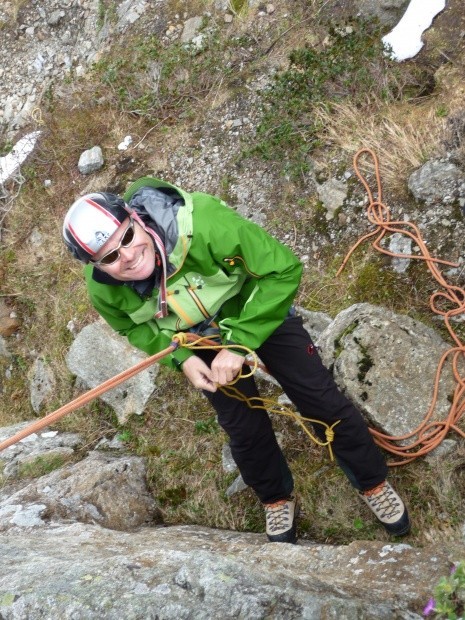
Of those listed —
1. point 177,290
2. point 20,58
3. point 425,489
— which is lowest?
point 425,489

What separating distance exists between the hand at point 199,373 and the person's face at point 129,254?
1.85 feet

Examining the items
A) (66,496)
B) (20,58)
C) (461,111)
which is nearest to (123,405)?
(66,496)

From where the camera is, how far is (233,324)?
131 inches

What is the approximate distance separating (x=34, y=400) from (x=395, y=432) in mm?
3503

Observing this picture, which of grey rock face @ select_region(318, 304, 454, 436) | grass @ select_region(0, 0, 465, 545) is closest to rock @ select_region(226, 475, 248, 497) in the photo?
grass @ select_region(0, 0, 465, 545)

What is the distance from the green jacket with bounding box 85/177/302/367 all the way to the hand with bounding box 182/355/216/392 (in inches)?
1.7

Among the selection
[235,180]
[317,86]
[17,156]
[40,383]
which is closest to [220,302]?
[235,180]

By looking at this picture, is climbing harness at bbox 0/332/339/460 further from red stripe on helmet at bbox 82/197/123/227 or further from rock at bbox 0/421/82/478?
rock at bbox 0/421/82/478

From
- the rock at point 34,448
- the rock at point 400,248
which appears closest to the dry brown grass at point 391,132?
the rock at point 400,248

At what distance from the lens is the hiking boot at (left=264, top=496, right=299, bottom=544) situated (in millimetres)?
4098

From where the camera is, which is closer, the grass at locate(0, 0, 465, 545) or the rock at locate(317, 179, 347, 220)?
the grass at locate(0, 0, 465, 545)

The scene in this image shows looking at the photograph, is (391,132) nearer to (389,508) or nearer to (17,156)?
(389,508)

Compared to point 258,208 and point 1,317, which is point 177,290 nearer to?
point 258,208

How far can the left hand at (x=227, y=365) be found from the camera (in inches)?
131
